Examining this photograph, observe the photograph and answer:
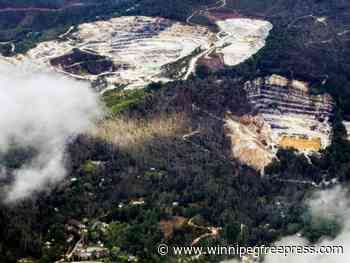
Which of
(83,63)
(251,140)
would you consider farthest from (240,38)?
(251,140)

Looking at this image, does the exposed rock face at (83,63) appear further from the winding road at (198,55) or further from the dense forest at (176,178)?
the dense forest at (176,178)

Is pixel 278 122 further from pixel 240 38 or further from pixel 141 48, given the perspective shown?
pixel 141 48

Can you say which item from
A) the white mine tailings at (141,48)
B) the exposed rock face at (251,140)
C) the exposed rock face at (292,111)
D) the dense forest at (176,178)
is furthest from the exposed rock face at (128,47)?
the exposed rock face at (251,140)

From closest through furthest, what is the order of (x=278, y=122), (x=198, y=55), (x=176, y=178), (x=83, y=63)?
1. (x=176, y=178)
2. (x=278, y=122)
3. (x=83, y=63)
4. (x=198, y=55)

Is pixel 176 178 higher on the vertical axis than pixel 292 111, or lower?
higher

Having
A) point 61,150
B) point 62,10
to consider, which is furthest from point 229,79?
point 62,10

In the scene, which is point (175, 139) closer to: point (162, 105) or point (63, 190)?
point (162, 105)

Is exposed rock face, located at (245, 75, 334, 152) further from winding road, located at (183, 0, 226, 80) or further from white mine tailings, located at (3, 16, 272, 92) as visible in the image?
white mine tailings, located at (3, 16, 272, 92)
